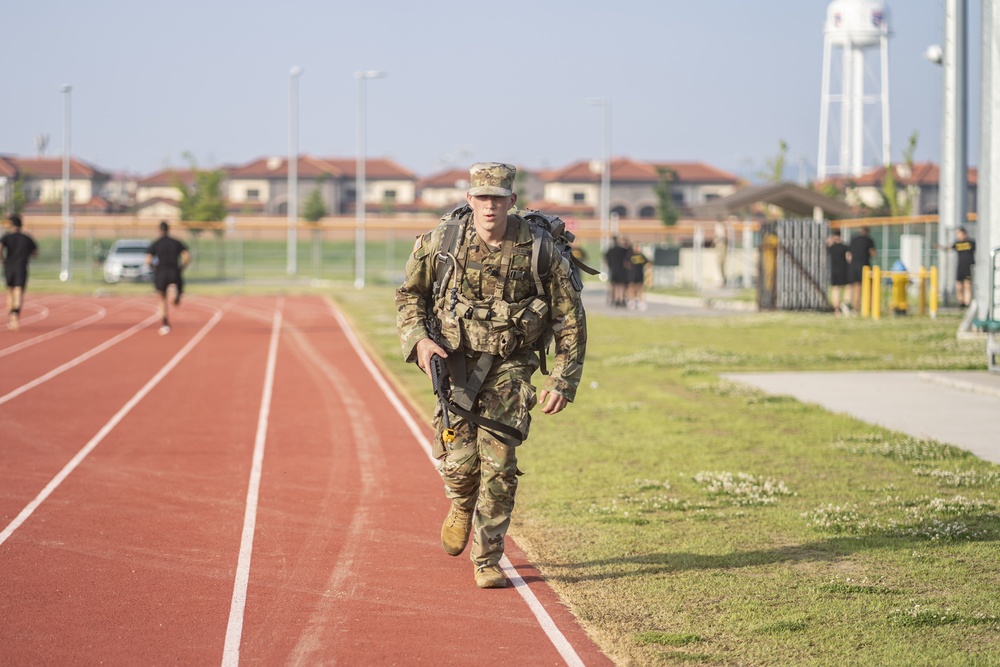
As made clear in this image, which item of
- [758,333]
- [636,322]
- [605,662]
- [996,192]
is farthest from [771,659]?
[636,322]

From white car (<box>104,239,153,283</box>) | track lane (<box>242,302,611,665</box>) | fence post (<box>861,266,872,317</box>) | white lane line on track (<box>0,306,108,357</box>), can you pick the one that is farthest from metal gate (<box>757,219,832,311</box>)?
white car (<box>104,239,153,283</box>)

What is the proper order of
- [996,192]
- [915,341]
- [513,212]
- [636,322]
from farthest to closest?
A: [636,322] → [915,341] → [996,192] → [513,212]

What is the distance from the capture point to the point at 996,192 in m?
19.8

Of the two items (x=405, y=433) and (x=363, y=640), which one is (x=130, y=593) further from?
(x=405, y=433)

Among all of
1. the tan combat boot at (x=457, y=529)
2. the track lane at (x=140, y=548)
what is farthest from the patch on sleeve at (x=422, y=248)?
the track lane at (x=140, y=548)

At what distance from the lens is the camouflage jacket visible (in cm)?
641

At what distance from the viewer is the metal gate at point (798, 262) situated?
1220 inches

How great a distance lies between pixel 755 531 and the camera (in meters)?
7.96

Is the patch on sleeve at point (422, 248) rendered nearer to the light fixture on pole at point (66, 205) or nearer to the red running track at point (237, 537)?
the red running track at point (237, 537)

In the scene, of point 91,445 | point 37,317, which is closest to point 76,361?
point 91,445

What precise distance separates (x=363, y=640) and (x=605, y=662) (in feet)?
3.59

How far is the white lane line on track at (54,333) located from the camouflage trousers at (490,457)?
14.8m

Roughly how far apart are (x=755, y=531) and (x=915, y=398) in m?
7.07

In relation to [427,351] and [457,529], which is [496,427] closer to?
[427,351]
